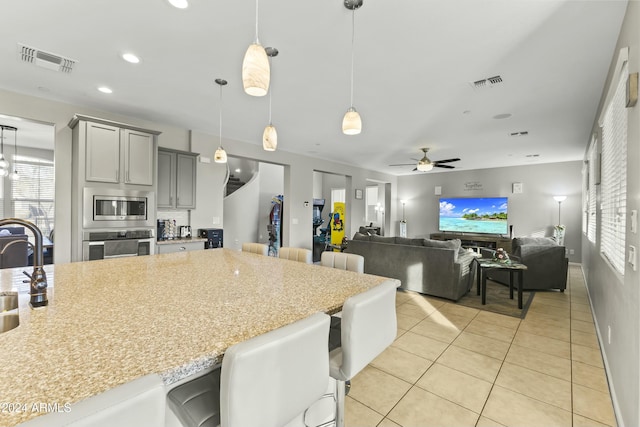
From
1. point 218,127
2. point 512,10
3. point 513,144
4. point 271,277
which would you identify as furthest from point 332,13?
point 513,144

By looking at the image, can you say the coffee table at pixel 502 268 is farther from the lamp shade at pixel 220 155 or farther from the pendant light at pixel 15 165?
the pendant light at pixel 15 165

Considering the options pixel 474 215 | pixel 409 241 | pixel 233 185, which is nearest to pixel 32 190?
pixel 233 185

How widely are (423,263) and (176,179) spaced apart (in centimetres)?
404

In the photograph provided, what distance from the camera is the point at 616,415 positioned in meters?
1.82

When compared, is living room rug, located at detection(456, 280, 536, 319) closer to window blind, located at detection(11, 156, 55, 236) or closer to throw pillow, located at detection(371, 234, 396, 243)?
throw pillow, located at detection(371, 234, 396, 243)

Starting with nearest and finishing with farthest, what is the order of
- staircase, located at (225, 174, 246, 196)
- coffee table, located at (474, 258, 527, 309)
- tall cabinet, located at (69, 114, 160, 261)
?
tall cabinet, located at (69, 114, 160, 261) < coffee table, located at (474, 258, 527, 309) < staircase, located at (225, 174, 246, 196)

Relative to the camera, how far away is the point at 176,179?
4.52 m

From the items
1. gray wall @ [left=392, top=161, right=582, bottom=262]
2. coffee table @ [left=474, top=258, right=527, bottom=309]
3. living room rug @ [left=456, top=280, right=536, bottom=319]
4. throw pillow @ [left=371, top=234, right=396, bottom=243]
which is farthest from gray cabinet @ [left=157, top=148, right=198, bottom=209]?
gray wall @ [left=392, top=161, right=582, bottom=262]

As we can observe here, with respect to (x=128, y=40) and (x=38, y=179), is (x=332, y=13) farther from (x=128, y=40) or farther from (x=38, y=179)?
(x=38, y=179)

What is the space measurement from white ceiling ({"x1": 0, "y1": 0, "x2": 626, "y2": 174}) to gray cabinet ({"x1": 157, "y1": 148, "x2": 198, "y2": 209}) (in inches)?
20.4

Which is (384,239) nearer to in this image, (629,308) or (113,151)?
(629,308)

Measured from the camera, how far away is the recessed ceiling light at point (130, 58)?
255cm

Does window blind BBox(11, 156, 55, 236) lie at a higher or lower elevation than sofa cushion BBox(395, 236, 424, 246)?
higher

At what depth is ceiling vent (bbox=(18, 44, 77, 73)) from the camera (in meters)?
2.49
